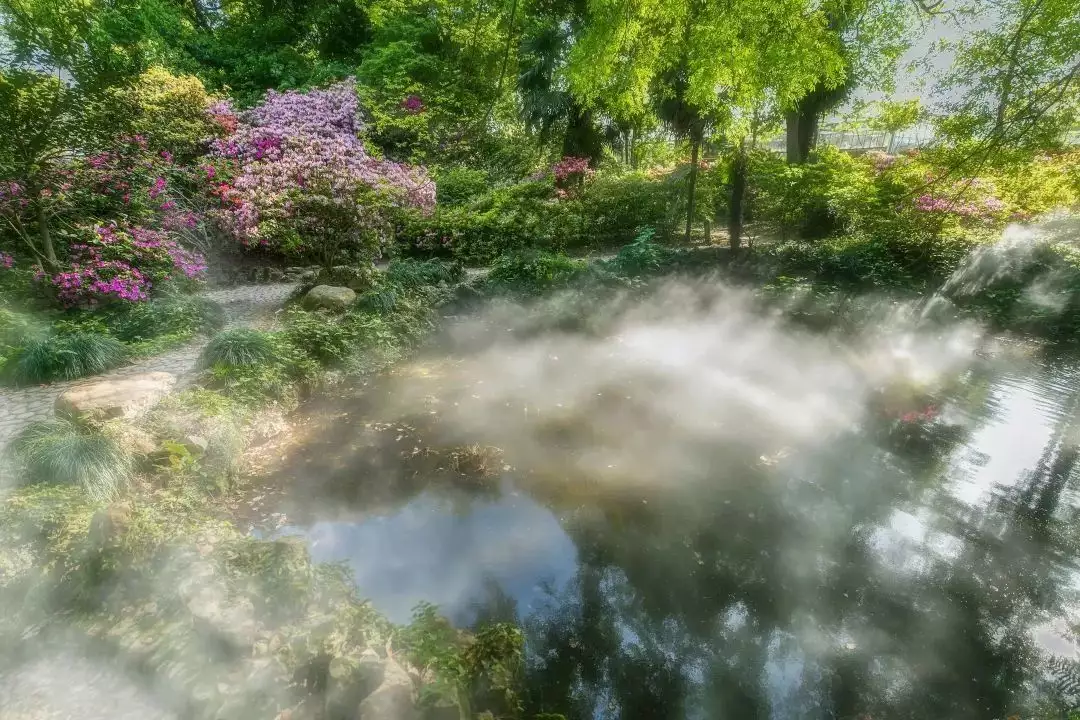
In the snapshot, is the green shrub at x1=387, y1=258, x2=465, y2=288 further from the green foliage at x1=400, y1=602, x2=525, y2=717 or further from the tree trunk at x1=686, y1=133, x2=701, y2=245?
the green foliage at x1=400, y1=602, x2=525, y2=717

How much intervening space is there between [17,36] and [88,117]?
0.94 m

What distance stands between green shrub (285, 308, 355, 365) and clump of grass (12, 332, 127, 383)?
187 cm

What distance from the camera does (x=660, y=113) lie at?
1066 centimetres

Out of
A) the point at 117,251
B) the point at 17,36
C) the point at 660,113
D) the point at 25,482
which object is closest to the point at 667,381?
the point at 25,482

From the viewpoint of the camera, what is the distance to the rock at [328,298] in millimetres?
7812

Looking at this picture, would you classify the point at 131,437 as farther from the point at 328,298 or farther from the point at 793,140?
the point at 793,140

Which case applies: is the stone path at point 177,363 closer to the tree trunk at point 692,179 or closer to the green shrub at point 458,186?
the green shrub at point 458,186

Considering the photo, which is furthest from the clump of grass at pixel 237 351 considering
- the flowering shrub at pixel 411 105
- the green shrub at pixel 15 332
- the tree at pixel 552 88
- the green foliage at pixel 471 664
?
the flowering shrub at pixel 411 105

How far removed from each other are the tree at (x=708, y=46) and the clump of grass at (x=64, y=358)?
5851 mm

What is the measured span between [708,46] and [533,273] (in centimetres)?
543

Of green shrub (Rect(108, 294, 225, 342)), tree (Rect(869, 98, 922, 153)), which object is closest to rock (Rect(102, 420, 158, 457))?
green shrub (Rect(108, 294, 225, 342))

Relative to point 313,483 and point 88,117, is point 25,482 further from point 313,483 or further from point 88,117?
point 88,117

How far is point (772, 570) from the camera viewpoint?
12.1 ft

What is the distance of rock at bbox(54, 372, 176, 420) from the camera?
14.8ft
